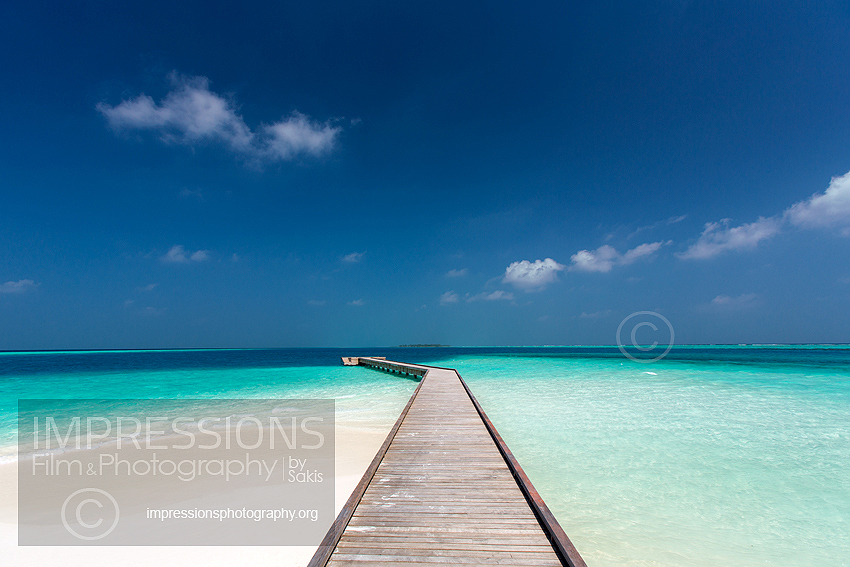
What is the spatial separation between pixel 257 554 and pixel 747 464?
8.56 m

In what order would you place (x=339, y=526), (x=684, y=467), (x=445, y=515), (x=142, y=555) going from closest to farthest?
(x=339, y=526), (x=445, y=515), (x=142, y=555), (x=684, y=467)

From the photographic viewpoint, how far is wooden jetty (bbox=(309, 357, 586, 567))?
9.50 ft

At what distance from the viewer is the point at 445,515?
3.54m

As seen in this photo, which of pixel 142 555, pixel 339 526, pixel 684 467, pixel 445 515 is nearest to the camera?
pixel 339 526

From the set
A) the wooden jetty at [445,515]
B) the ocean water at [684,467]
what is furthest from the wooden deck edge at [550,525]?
the ocean water at [684,467]

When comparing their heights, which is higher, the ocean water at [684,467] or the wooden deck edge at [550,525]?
the wooden deck edge at [550,525]

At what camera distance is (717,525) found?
4660mm

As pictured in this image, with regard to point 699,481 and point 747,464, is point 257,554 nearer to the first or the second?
point 699,481

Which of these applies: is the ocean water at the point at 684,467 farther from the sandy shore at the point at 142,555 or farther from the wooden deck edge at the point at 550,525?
the sandy shore at the point at 142,555

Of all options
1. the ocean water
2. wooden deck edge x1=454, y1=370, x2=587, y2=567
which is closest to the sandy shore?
wooden deck edge x1=454, y1=370, x2=587, y2=567

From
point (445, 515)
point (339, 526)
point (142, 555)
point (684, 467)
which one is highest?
point (339, 526)

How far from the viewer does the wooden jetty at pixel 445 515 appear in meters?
2.89

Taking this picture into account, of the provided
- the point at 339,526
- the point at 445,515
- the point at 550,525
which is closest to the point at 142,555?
the point at 339,526

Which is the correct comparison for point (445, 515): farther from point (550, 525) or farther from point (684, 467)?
point (684, 467)
